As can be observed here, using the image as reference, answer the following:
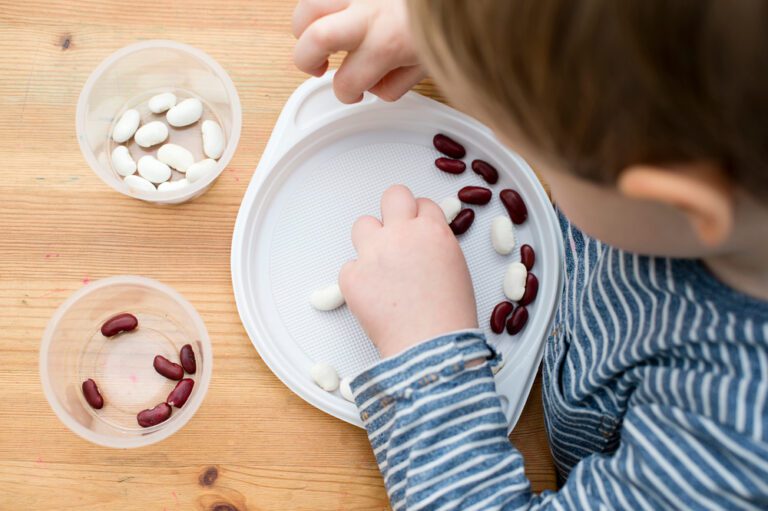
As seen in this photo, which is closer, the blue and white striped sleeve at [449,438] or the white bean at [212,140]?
the blue and white striped sleeve at [449,438]

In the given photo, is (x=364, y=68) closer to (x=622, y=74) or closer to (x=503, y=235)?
(x=503, y=235)

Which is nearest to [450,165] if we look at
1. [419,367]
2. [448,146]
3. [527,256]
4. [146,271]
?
[448,146]

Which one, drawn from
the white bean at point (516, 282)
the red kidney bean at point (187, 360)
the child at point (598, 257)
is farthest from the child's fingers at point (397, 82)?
the red kidney bean at point (187, 360)

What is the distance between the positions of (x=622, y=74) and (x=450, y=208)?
417 mm

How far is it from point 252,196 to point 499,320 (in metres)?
0.28

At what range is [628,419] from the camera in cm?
51

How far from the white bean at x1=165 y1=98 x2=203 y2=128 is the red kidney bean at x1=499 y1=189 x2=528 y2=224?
13.0 inches

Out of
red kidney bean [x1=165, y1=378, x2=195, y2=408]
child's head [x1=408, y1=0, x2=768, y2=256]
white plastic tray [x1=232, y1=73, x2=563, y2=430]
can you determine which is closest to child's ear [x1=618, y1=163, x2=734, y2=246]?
child's head [x1=408, y1=0, x2=768, y2=256]

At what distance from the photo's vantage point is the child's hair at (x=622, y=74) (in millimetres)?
257

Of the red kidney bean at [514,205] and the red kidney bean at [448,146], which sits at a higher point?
the red kidney bean at [448,146]

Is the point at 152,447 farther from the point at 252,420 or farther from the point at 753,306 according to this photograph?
the point at 753,306

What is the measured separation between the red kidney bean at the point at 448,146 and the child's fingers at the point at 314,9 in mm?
162

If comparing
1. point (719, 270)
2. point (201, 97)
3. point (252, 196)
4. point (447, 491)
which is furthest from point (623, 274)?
point (201, 97)

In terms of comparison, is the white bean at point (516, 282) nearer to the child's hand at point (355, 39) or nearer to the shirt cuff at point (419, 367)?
the shirt cuff at point (419, 367)
